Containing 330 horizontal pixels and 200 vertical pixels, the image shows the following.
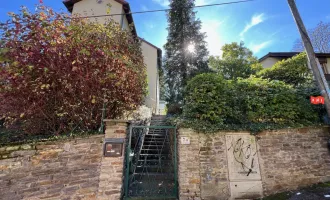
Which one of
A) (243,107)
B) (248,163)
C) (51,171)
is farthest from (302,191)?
(51,171)

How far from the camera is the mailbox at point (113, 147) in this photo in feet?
11.4

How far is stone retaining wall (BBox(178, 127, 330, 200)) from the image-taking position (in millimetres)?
3904

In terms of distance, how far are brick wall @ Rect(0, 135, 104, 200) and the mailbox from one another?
210 mm

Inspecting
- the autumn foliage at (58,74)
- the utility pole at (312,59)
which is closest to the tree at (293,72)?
the utility pole at (312,59)

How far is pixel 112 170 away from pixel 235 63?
13.6 meters

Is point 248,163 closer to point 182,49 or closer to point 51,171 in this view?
point 51,171

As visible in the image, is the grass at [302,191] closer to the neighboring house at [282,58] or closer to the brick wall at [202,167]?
the brick wall at [202,167]

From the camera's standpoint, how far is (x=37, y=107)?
3.69 m

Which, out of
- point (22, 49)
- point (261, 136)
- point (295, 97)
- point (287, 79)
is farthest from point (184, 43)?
point (22, 49)

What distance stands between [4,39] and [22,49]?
40 centimetres

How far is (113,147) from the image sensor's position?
3.52m

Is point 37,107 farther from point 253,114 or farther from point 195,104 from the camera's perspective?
point 253,114

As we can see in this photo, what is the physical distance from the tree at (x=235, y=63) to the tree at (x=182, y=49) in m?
2.46

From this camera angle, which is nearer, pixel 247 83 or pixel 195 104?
pixel 195 104
